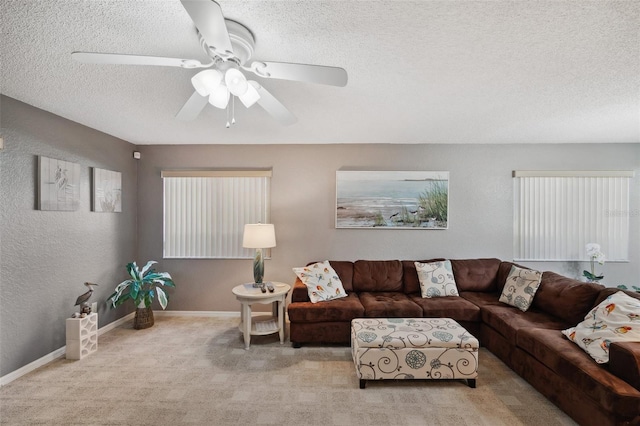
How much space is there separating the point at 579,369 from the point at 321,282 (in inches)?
92.7

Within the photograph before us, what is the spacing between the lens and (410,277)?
154 inches

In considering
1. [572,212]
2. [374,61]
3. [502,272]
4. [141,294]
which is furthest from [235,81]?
[572,212]

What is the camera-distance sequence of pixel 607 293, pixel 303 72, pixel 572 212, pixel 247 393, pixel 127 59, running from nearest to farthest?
pixel 127 59 → pixel 303 72 → pixel 247 393 → pixel 607 293 → pixel 572 212

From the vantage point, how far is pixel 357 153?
14.0 feet

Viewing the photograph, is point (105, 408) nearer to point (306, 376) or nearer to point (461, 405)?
point (306, 376)

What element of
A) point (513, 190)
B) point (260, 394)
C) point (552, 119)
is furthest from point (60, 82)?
point (513, 190)

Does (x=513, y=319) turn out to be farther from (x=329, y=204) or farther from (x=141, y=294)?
(x=141, y=294)

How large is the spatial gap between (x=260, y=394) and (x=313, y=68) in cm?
245

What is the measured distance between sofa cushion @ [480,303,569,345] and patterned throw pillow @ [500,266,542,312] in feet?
0.26

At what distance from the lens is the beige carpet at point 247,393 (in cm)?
215

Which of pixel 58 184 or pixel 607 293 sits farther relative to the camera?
pixel 58 184

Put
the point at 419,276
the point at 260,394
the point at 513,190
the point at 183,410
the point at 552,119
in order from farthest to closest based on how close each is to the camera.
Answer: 1. the point at 513,190
2. the point at 419,276
3. the point at 552,119
4. the point at 260,394
5. the point at 183,410

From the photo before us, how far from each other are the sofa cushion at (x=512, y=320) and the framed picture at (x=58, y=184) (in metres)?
4.65

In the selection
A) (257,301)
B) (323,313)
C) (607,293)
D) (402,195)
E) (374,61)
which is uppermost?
(374,61)
